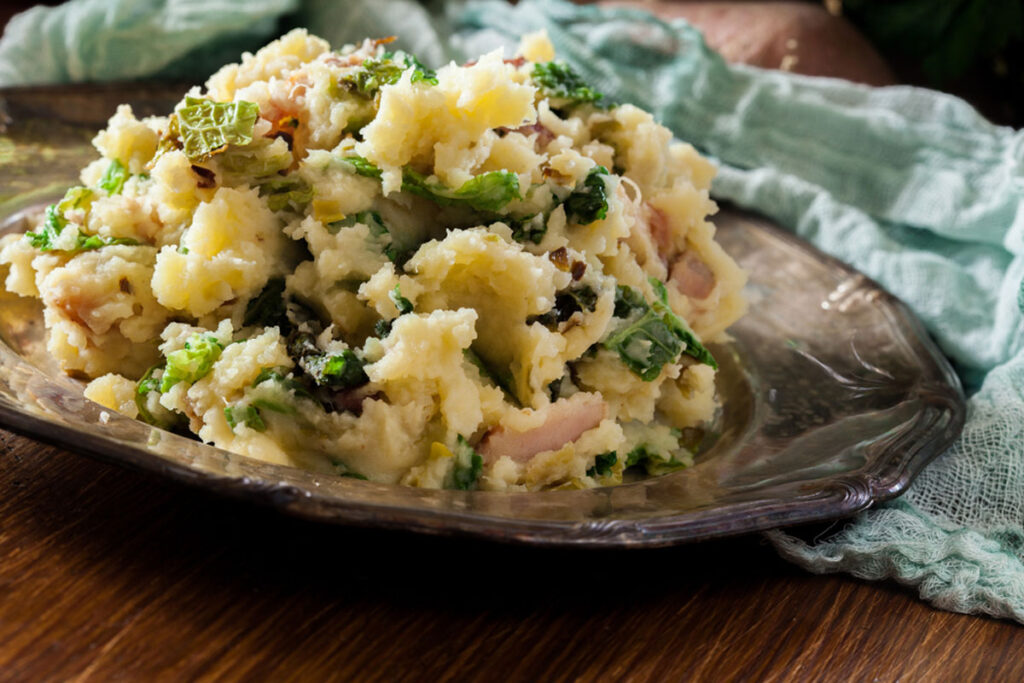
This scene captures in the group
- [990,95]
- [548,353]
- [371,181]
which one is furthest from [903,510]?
[990,95]

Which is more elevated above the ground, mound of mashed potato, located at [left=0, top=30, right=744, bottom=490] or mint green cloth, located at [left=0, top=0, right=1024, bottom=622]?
mound of mashed potato, located at [left=0, top=30, right=744, bottom=490]

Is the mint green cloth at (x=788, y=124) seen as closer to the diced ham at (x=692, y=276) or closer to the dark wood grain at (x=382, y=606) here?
the diced ham at (x=692, y=276)

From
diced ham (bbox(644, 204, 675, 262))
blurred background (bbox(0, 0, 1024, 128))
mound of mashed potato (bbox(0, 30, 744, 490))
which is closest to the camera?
mound of mashed potato (bbox(0, 30, 744, 490))

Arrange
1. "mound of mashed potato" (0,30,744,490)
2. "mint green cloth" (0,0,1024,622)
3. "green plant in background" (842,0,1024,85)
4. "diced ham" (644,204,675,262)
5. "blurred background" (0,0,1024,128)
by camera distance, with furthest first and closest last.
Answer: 1. "green plant in background" (842,0,1024,85)
2. "blurred background" (0,0,1024,128)
3. "mint green cloth" (0,0,1024,622)
4. "diced ham" (644,204,675,262)
5. "mound of mashed potato" (0,30,744,490)

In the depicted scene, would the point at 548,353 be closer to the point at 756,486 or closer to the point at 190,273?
the point at 756,486

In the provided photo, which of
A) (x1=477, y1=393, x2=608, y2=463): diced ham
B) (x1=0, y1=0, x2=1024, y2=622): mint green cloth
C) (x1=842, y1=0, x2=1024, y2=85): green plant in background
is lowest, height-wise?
(x1=842, y1=0, x2=1024, y2=85): green plant in background

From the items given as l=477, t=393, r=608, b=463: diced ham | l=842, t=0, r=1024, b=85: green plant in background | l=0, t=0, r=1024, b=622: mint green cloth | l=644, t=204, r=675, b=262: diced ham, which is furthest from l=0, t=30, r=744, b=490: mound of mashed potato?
l=842, t=0, r=1024, b=85: green plant in background

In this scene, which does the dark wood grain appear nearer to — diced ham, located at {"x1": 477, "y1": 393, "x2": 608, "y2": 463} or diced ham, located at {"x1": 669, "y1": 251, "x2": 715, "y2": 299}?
diced ham, located at {"x1": 477, "y1": 393, "x2": 608, "y2": 463}
